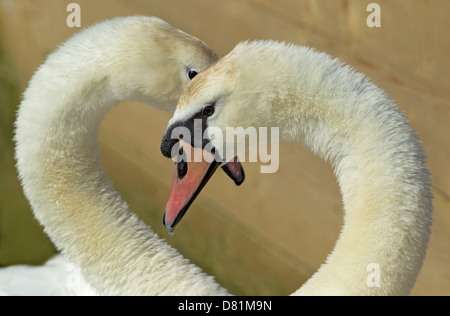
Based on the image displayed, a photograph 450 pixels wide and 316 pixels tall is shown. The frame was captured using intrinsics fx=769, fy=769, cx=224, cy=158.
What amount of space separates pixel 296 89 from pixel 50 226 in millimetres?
599

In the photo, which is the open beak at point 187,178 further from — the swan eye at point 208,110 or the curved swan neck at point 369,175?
the curved swan neck at point 369,175

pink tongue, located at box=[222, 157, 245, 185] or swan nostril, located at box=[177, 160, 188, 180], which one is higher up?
pink tongue, located at box=[222, 157, 245, 185]

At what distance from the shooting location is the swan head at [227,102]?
3.81ft

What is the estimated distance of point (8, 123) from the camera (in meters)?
3.02

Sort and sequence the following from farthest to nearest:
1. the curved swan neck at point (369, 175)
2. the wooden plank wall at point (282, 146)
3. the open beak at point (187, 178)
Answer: the wooden plank wall at point (282, 146)
the open beak at point (187, 178)
the curved swan neck at point (369, 175)

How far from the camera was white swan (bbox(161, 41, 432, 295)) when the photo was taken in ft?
3.66

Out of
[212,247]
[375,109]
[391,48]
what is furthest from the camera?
[212,247]

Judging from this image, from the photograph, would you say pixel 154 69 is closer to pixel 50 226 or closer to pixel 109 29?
pixel 109 29

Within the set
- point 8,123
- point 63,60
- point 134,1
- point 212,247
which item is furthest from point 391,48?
point 8,123

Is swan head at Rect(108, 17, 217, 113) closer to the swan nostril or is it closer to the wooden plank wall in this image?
the swan nostril

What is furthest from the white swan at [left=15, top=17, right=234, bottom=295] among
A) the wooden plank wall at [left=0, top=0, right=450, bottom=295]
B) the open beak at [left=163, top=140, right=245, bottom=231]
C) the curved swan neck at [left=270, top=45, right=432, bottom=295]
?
the wooden plank wall at [left=0, top=0, right=450, bottom=295]

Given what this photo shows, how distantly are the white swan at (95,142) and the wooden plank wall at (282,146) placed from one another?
1.73ft

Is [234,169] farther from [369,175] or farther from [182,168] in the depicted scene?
[369,175]

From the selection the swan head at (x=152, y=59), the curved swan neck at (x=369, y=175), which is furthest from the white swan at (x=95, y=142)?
the curved swan neck at (x=369, y=175)
